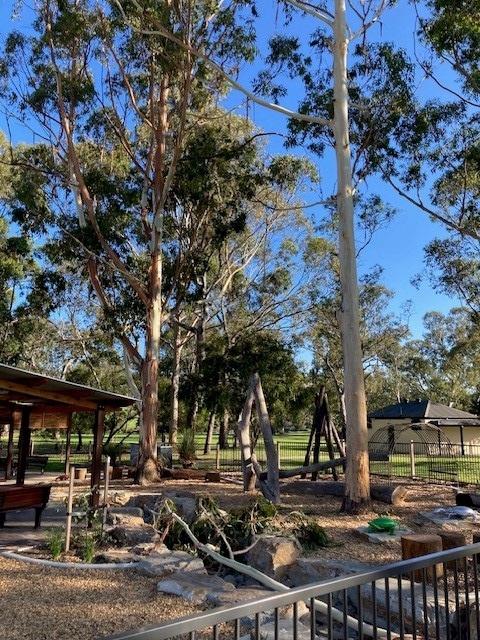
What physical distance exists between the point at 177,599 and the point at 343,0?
45.4 ft

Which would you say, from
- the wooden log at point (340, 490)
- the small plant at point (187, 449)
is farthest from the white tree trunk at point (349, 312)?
the small plant at point (187, 449)

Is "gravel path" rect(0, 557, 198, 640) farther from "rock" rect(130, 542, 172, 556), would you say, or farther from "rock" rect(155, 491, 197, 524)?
"rock" rect(155, 491, 197, 524)

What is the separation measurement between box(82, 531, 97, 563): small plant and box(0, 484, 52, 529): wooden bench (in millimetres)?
1525

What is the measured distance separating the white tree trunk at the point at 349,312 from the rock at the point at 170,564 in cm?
520

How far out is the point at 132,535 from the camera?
905cm

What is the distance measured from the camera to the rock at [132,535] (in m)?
8.91

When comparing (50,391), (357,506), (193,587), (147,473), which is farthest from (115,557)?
(147,473)

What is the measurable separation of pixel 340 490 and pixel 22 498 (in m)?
8.33

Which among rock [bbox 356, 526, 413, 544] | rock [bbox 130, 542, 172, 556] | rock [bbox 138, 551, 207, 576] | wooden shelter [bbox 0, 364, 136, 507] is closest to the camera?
rock [bbox 138, 551, 207, 576]

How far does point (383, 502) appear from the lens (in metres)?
13.5

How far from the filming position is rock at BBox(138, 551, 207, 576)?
7387 mm

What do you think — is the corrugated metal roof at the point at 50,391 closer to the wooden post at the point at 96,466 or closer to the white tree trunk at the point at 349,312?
the wooden post at the point at 96,466

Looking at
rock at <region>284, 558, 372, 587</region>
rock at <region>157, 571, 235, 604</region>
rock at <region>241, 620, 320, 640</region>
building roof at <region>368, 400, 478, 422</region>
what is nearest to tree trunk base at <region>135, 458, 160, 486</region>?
rock at <region>284, 558, 372, 587</region>

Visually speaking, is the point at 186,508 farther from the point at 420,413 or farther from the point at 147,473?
the point at 420,413
